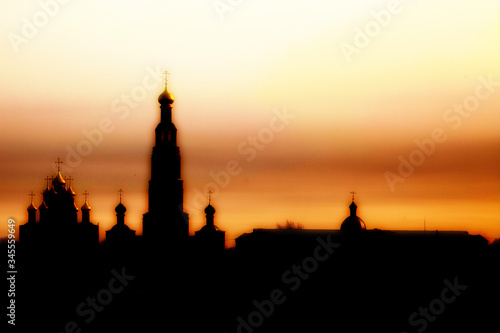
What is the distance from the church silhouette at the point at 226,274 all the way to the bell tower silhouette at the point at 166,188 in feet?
0.19

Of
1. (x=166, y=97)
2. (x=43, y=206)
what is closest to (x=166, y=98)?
(x=166, y=97)

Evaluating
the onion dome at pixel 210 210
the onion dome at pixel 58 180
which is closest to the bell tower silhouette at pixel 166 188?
the onion dome at pixel 210 210

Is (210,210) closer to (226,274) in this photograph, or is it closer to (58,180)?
(226,274)

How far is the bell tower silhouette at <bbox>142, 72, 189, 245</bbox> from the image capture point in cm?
7412

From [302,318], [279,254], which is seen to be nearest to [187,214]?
[279,254]

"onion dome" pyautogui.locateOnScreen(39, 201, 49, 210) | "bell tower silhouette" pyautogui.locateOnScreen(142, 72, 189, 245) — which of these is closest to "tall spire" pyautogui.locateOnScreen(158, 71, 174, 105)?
"bell tower silhouette" pyautogui.locateOnScreen(142, 72, 189, 245)

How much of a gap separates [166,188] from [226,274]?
8.49 m

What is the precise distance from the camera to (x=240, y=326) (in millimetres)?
50562

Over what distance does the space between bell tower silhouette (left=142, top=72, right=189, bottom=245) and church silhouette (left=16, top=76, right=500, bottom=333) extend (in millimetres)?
56

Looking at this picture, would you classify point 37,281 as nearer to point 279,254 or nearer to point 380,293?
point 279,254

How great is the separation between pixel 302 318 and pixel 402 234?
80.6 ft

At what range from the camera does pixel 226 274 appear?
223ft

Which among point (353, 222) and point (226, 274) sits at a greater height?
point (353, 222)

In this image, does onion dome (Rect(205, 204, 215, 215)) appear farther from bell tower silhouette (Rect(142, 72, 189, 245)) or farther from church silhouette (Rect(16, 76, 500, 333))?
bell tower silhouette (Rect(142, 72, 189, 245))
